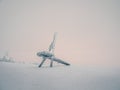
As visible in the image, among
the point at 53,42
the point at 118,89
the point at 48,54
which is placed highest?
the point at 53,42

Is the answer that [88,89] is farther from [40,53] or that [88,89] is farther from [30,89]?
[40,53]

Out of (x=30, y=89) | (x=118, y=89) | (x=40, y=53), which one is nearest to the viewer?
(x=30, y=89)

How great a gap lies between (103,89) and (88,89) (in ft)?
14.5

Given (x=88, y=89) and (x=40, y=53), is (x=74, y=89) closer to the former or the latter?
(x=88, y=89)

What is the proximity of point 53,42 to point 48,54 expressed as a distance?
17.9 metres

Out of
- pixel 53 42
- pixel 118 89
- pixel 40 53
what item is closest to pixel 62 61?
pixel 53 42

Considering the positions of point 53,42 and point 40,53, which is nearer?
point 40,53

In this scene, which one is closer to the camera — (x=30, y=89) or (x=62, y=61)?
(x=30, y=89)

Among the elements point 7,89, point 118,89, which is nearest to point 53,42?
point 118,89

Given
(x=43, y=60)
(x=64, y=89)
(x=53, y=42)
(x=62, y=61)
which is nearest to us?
(x=64, y=89)

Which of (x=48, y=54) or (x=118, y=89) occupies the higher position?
(x=48, y=54)

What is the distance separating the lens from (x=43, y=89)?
91.0 ft

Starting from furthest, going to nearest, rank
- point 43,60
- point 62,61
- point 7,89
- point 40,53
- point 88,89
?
1. point 62,61
2. point 43,60
3. point 40,53
4. point 88,89
5. point 7,89

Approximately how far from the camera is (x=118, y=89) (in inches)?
1372
